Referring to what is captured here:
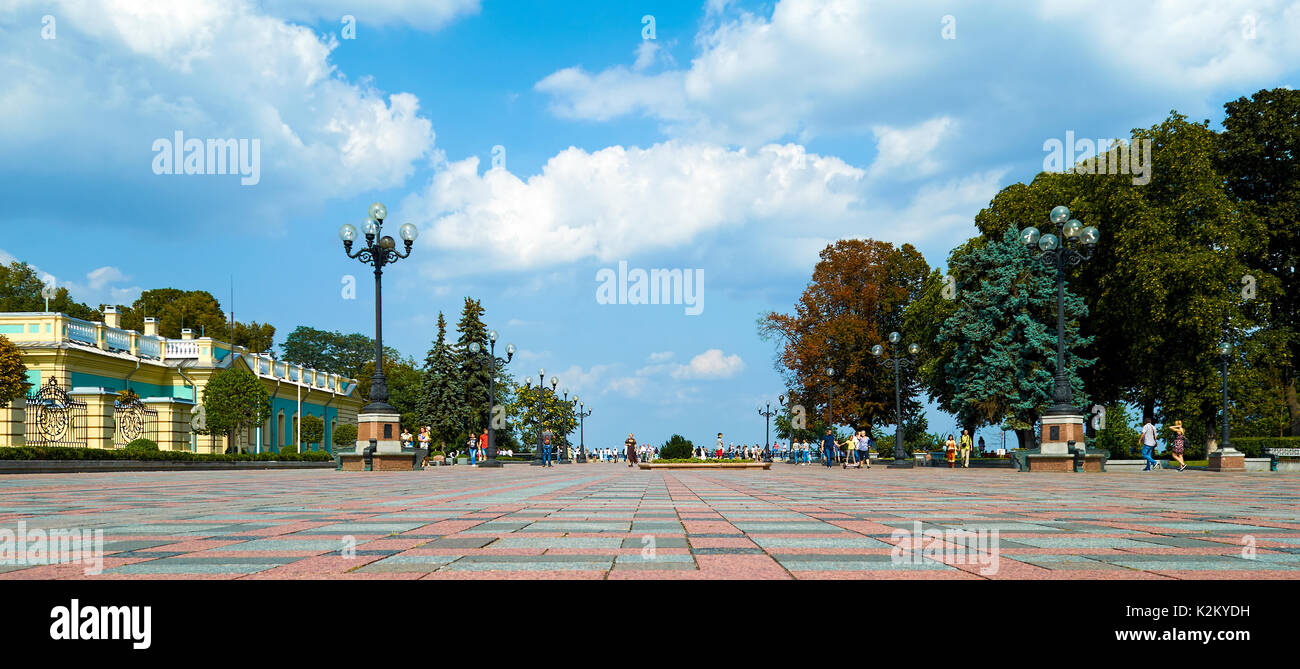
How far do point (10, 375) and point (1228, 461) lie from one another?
42903 mm

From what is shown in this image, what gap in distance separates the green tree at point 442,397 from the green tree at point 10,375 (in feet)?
107

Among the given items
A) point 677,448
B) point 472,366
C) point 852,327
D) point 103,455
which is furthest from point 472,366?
point 103,455

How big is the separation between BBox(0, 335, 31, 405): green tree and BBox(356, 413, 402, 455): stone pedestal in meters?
14.7

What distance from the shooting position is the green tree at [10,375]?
29.0 metres

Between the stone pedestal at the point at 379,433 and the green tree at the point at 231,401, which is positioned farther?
the green tree at the point at 231,401

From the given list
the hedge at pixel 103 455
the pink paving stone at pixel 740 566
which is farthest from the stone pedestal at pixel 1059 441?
the hedge at pixel 103 455

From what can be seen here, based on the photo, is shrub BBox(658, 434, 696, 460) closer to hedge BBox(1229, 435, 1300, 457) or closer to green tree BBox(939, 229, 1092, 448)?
green tree BBox(939, 229, 1092, 448)

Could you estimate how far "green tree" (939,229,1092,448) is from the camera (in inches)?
1351

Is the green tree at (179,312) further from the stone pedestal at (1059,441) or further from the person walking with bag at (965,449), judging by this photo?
the stone pedestal at (1059,441)

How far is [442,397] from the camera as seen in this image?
63031 mm

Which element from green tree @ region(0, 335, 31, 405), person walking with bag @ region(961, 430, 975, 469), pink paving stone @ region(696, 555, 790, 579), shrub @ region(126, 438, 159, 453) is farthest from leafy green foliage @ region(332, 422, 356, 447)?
pink paving stone @ region(696, 555, 790, 579)
